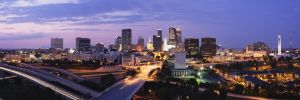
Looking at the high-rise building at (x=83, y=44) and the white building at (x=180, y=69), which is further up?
the high-rise building at (x=83, y=44)

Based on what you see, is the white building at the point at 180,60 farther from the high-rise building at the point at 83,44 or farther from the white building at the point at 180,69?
the high-rise building at the point at 83,44

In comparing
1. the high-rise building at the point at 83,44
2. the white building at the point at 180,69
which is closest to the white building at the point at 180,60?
the white building at the point at 180,69

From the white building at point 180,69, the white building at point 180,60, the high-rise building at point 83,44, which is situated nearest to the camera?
the white building at point 180,69

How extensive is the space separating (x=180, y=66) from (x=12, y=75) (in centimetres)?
3442

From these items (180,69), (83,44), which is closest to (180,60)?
(180,69)

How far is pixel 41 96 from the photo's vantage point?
2856 centimetres

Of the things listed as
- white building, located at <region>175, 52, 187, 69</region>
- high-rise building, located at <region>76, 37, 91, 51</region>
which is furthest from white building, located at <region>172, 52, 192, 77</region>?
high-rise building, located at <region>76, 37, 91, 51</region>

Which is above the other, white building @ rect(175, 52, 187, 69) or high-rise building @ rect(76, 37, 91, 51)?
high-rise building @ rect(76, 37, 91, 51)

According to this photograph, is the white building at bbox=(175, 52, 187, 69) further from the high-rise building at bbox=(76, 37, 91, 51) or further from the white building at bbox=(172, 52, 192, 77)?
the high-rise building at bbox=(76, 37, 91, 51)

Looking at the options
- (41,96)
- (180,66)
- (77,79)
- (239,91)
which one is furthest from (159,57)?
(41,96)

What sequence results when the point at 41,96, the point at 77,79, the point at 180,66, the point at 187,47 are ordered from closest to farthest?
the point at 41,96 < the point at 77,79 < the point at 180,66 < the point at 187,47

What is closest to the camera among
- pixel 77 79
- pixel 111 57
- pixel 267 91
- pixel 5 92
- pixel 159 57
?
pixel 5 92

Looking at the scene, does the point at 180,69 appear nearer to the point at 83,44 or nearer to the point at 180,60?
the point at 180,60

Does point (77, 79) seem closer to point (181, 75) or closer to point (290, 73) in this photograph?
point (181, 75)
